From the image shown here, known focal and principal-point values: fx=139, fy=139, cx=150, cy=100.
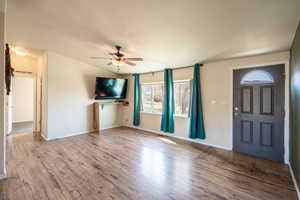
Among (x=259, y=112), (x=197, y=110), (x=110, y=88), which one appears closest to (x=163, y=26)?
(x=197, y=110)

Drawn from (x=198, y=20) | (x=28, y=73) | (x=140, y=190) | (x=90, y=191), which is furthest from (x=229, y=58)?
(x=28, y=73)

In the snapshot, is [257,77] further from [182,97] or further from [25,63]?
[25,63]

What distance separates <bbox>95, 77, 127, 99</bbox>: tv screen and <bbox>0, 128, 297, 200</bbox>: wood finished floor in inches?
82.9

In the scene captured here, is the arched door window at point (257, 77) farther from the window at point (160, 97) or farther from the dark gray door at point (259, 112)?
the window at point (160, 97)

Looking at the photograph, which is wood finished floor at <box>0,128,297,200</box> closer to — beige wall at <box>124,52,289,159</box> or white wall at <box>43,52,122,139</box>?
beige wall at <box>124,52,289,159</box>

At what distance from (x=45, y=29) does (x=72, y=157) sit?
2889 mm

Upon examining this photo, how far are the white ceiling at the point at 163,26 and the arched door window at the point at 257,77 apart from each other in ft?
1.52

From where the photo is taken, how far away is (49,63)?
431 centimetres

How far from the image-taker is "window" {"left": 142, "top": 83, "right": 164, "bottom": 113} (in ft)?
17.4

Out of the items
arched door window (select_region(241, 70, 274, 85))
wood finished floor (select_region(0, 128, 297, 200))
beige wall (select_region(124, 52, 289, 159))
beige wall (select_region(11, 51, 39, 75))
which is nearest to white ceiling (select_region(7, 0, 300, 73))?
beige wall (select_region(124, 52, 289, 159))

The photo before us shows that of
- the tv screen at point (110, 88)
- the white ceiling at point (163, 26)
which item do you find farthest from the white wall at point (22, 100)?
the tv screen at point (110, 88)

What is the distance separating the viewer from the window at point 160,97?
453 centimetres

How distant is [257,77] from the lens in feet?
10.4

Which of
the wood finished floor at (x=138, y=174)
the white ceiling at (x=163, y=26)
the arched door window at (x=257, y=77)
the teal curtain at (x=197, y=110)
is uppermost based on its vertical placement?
the white ceiling at (x=163, y=26)
